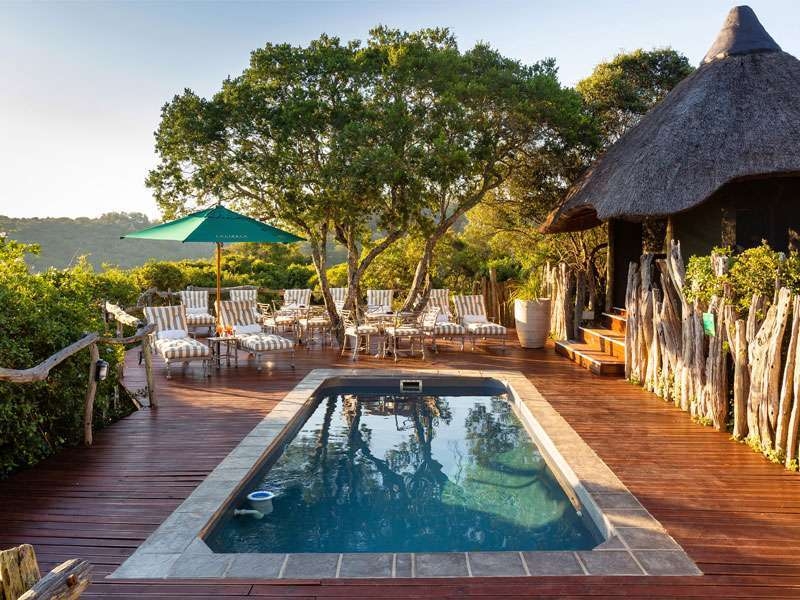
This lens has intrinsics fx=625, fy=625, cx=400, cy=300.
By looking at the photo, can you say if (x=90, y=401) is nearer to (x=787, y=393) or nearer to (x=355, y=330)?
(x=355, y=330)

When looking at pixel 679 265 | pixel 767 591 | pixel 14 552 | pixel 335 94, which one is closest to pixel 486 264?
pixel 335 94

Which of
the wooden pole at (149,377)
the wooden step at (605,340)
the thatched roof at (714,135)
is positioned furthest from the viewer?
the wooden step at (605,340)

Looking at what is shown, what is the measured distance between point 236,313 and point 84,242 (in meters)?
26.9

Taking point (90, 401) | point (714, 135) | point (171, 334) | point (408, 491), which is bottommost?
point (408, 491)

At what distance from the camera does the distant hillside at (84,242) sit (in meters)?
31.6

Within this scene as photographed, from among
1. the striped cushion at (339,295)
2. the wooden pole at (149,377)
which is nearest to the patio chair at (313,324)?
the striped cushion at (339,295)

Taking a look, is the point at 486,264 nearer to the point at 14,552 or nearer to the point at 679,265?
the point at 679,265

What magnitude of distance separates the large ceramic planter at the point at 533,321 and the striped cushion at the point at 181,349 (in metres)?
5.81

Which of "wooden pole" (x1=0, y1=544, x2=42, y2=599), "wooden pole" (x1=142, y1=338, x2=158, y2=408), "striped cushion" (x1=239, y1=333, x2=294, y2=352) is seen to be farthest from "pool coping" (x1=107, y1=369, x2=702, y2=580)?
"striped cushion" (x1=239, y1=333, x2=294, y2=352)

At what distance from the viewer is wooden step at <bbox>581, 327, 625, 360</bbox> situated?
32.2 ft

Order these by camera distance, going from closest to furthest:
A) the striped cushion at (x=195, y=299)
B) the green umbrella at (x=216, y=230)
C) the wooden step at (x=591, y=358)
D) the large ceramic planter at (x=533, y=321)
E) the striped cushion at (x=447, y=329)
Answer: the wooden step at (x=591, y=358) → the green umbrella at (x=216, y=230) → the striped cushion at (x=447, y=329) → the large ceramic planter at (x=533, y=321) → the striped cushion at (x=195, y=299)

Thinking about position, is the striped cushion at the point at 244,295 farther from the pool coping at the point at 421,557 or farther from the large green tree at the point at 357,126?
the pool coping at the point at 421,557

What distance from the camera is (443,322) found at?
12.0m

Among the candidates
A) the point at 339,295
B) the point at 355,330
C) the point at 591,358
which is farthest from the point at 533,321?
the point at 339,295
